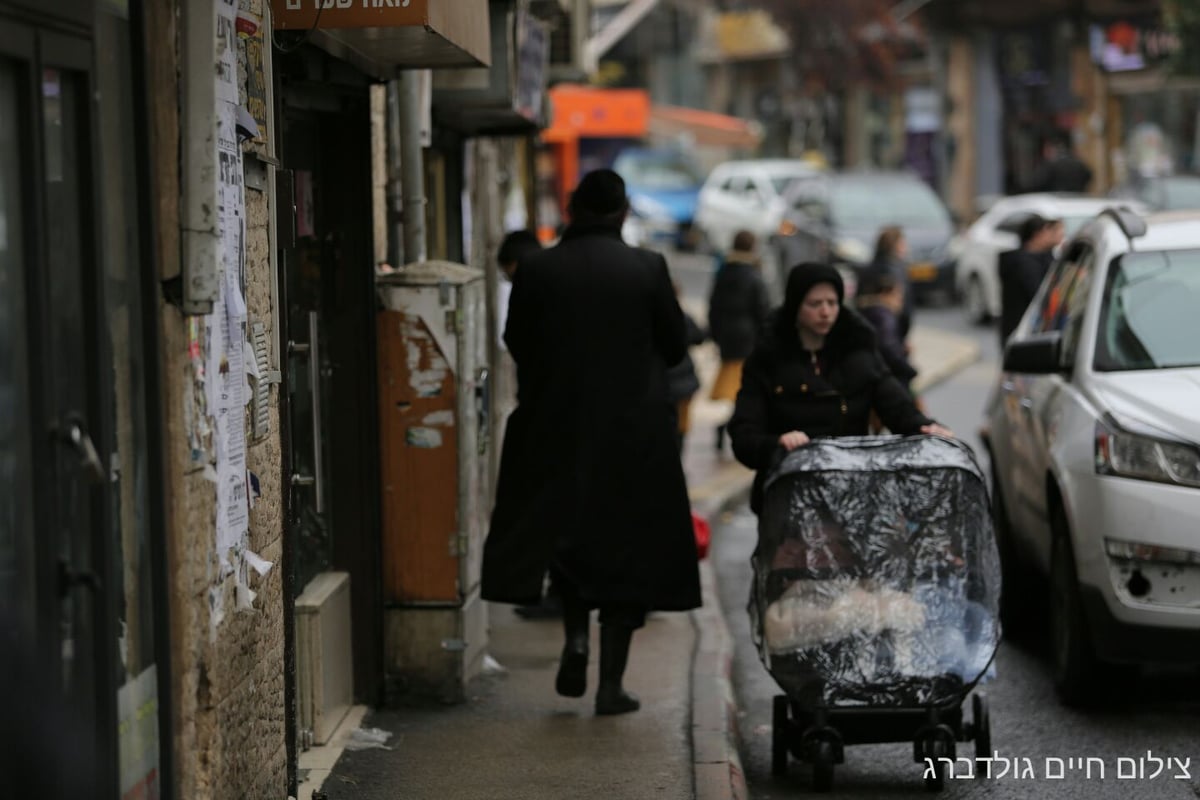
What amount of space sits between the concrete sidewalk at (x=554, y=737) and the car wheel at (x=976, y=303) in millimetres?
16531

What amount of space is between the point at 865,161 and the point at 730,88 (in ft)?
40.0

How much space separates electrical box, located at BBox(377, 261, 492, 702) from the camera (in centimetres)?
762

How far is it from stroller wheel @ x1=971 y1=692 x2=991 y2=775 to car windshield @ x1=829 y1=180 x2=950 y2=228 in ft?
70.3

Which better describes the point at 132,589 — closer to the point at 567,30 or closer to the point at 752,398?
the point at 752,398

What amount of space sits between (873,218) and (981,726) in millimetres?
21931

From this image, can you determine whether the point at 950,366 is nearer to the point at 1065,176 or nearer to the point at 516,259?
the point at 1065,176

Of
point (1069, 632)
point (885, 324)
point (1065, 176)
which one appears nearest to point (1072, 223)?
point (1065, 176)

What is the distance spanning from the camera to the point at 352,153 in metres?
7.54

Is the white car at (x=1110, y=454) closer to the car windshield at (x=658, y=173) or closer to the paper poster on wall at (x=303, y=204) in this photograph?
the paper poster on wall at (x=303, y=204)

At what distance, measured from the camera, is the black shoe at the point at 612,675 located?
754 centimetres

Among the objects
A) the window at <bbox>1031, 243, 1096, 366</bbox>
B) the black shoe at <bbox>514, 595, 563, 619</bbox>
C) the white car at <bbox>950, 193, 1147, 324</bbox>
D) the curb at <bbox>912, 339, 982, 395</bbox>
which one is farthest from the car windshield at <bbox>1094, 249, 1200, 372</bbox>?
the white car at <bbox>950, 193, 1147, 324</bbox>

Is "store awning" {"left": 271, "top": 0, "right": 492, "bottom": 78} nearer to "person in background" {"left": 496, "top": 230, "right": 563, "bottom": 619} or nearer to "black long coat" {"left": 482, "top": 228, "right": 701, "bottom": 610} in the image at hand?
"black long coat" {"left": 482, "top": 228, "right": 701, "bottom": 610}

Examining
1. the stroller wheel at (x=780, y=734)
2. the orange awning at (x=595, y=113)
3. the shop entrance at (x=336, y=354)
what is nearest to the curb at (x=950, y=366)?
the orange awning at (x=595, y=113)

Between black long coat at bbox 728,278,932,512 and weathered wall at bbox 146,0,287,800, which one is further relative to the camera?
black long coat at bbox 728,278,932,512
